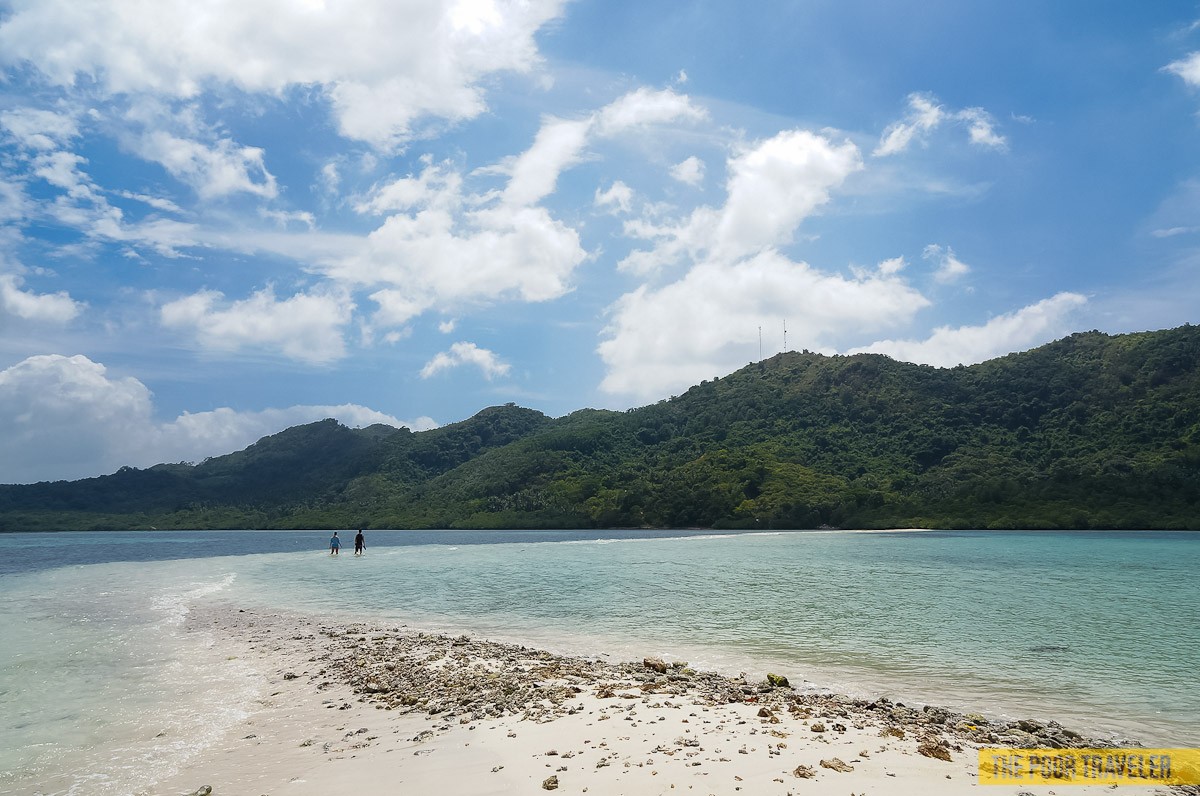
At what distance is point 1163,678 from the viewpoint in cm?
1434

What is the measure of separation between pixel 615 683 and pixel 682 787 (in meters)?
5.27

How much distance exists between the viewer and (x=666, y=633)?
20.2 meters

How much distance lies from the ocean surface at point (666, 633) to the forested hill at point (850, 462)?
202 ft

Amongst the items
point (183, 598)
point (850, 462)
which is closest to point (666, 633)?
point (183, 598)

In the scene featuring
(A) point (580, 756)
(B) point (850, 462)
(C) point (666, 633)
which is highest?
(B) point (850, 462)

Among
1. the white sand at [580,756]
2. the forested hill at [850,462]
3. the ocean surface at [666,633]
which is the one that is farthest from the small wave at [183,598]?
the forested hill at [850,462]

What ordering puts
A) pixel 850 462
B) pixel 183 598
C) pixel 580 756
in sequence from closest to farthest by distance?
pixel 580 756, pixel 183 598, pixel 850 462

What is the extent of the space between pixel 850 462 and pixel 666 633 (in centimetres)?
12114

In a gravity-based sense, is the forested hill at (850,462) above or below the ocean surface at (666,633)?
above

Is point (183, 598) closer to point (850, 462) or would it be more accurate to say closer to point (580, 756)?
point (580, 756)

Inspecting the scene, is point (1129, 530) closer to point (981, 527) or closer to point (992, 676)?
point (981, 527)

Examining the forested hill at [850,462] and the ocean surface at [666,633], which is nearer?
the ocean surface at [666,633]

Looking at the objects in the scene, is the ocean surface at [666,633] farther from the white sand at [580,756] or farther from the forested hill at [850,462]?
the forested hill at [850,462]

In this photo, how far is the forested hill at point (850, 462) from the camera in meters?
103
